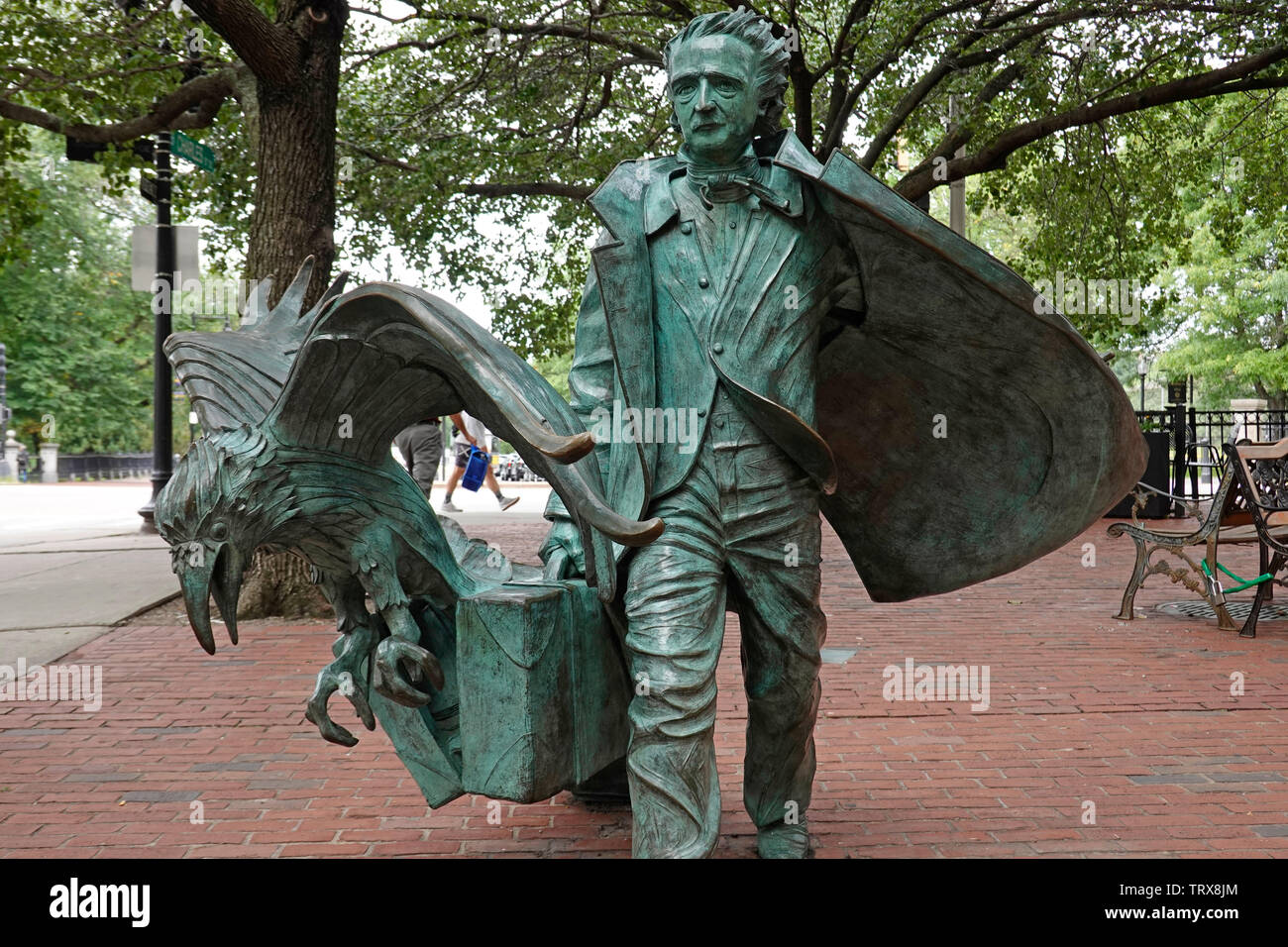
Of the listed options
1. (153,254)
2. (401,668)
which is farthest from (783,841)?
(153,254)

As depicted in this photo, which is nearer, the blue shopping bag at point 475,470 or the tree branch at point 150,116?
the tree branch at point 150,116

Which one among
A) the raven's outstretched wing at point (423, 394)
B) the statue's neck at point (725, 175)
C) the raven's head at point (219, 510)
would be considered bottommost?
the raven's head at point (219, 510)

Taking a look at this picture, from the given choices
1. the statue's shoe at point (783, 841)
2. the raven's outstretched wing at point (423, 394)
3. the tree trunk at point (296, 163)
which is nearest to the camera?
the raven's outstretched wing at point (423, 394)

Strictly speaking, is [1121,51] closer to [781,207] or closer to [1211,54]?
[1211,54]

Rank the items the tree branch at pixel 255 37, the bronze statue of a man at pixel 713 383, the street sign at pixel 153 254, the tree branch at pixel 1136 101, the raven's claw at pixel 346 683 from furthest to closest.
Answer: the tree branch at pixel 1136 101, the street sign at pixel 153 254, the tree branch at pixel 255 37, the raven's claw at pixel 346 683, the bronze statue of a man at pixel 713 383

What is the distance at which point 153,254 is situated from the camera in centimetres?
1198

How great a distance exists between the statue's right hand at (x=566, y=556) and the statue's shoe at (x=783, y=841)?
3.31 ft

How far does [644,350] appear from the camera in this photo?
124 inches

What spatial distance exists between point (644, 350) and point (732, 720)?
314 centimetres

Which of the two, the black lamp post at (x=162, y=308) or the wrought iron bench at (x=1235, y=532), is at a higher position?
the black lamp post at (x=162, y=308)

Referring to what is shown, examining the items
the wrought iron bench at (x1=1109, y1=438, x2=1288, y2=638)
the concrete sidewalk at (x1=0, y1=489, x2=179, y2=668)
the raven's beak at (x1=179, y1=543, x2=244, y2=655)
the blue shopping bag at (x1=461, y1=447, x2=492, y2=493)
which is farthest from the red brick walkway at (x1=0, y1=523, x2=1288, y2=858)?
the blue shopping bag at (x1=461, y1=447, x2=492, y2=493)

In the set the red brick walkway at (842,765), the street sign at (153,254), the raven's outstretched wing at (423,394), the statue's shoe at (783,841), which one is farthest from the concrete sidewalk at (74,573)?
the statue's shoe at (783,841)

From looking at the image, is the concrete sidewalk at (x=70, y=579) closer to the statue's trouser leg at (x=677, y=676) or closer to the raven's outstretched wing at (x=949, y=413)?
the statue's trouser leg at (x=677, y=676)

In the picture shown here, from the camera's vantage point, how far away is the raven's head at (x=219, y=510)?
3211 millimetres
